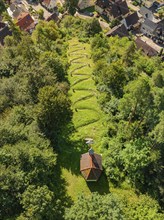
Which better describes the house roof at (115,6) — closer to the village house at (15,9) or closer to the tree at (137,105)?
the village house at (15,9)

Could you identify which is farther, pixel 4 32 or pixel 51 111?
pixel 4 32

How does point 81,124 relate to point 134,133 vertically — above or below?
above

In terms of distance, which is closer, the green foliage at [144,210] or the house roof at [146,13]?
the green foliage at [144,210]

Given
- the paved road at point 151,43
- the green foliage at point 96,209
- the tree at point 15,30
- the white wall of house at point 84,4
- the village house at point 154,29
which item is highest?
the tree at point 15,30

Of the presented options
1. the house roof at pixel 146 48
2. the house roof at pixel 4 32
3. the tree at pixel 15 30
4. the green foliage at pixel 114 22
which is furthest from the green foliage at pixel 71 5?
the house roof at pixel 146 48

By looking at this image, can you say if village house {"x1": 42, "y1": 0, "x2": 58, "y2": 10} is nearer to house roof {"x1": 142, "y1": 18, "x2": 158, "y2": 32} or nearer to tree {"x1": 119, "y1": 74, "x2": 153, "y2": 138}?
house roof {"x1": 142, "y1": 18, "x2": 158, "y2": 32}

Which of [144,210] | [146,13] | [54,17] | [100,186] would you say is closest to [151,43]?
[146,13]

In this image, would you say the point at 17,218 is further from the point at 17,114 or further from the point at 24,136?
the point at 17,114

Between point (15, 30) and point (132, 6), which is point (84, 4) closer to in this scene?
point (132, 6)
